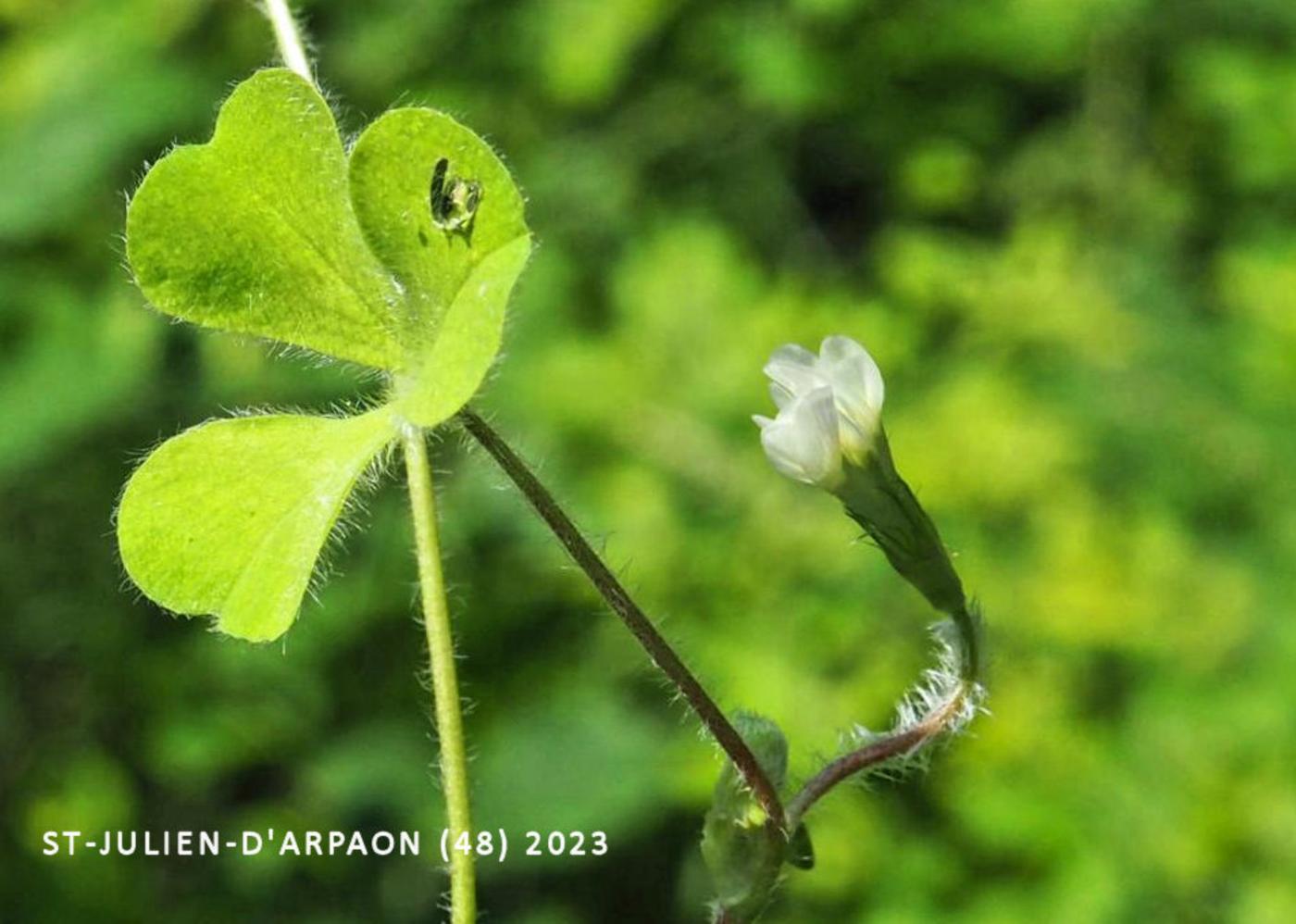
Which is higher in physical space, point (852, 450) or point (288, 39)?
point (288, 39)

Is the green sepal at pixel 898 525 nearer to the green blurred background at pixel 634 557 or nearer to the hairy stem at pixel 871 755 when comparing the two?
the hairy stem at pixel 871 755

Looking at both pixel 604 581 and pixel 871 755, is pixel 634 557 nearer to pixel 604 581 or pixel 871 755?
pixel 871 755

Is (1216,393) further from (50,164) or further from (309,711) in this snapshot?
(50,164)

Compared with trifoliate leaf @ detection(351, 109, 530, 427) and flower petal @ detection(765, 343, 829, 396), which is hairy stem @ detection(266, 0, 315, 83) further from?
flower petal @ detection(765, 343, 829, 396)

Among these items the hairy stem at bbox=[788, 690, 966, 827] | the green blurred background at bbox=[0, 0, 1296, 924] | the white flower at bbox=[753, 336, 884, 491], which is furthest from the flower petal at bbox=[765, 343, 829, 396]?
the green blurred background at bbox=[0, 0, 1296, 924]

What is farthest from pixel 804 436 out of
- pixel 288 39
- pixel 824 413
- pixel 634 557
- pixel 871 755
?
A: pixel 634 557
